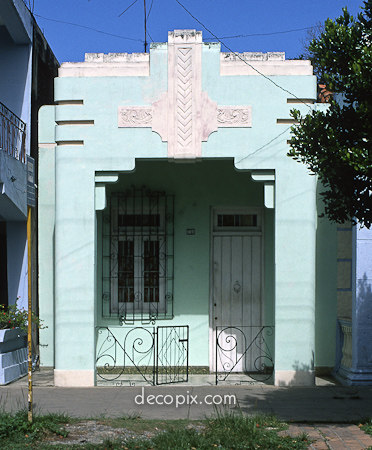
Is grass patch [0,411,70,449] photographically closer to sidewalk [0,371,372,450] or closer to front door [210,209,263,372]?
sidewalk [0,371,372,450]

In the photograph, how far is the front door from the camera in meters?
11.8

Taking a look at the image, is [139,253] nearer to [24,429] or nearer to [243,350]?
[243,350]

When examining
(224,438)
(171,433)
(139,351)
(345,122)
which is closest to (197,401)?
(171,433)

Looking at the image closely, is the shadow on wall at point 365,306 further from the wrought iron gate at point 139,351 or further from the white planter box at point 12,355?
the white planter box at point 12,355

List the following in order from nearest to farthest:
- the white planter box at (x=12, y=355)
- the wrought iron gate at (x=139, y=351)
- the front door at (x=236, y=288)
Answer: the white planter box at (x=12, y=355) → the wrought iron gate at (x=139, y=351) → the front door at (x=236, y=288)

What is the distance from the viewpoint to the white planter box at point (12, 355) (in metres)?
10.7

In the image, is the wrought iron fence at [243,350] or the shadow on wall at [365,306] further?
the wrought iron fence at [243,350]

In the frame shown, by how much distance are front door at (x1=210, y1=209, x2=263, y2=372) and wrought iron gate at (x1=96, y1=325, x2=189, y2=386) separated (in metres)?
0.62

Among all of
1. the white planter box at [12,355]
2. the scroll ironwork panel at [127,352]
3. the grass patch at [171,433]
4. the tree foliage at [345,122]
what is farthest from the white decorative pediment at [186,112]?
the grass patch at [171,433]

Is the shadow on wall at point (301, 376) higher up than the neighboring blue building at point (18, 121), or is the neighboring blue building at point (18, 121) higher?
the neighboring blue building at point (18, 121)

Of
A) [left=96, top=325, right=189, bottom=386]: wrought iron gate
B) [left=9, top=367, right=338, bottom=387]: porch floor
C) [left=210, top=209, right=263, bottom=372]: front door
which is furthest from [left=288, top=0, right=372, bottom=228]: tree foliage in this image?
[left=96, top=325, right=189, bottom=386]: wrought iron gate

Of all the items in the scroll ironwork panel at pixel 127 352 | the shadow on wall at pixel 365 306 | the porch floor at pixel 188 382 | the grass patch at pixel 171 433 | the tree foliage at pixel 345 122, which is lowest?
the porch floor at pixel 188 382

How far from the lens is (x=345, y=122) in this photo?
24.4 ft

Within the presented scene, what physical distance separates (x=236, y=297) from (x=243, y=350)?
0.90 meters
